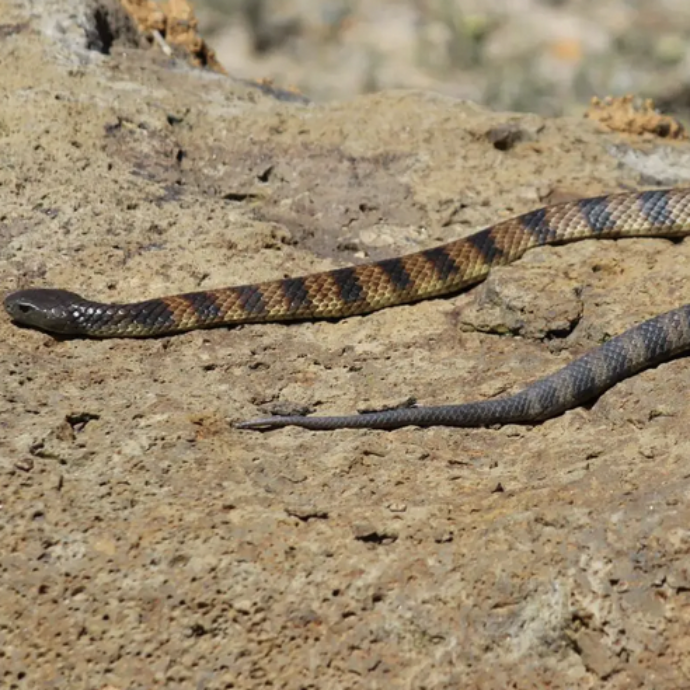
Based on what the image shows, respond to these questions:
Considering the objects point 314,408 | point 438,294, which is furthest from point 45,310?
point 438,294

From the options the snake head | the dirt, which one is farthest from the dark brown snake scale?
the dirt

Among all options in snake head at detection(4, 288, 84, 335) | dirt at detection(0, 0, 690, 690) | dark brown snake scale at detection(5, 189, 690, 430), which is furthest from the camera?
snake head at detection(4, 288, 84, 335)

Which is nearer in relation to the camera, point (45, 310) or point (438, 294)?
point (45, 310)

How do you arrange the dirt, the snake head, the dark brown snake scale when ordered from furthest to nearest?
the snake head < the dark brown snake scale < the dirt

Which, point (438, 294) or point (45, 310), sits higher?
point (438, 294)

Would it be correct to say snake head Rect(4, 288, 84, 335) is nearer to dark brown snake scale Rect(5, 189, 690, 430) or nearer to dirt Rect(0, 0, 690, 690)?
dark brown snake scale Rect(5, 189, 690, 430)

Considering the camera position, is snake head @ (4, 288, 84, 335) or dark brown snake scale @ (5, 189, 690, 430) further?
snake head @ (4, 288, 84, 335)

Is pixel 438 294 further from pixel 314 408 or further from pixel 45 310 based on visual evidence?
pixel 45 310
